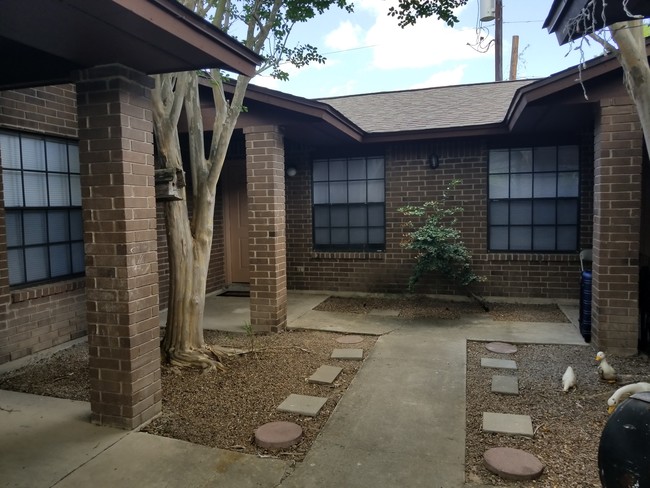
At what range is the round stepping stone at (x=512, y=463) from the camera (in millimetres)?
2842

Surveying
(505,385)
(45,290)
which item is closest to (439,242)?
(505,385)

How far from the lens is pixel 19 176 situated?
529cm

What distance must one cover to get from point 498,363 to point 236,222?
606cm

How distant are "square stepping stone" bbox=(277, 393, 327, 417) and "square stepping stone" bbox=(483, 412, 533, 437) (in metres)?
1.33

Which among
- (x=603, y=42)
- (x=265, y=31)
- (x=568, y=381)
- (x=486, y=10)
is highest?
(x=486, y=10)

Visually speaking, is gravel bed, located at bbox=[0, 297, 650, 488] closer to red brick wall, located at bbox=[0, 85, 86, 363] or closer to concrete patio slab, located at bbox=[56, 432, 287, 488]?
concrete patio slab, located at bbox=[56, 432, 287, 488]

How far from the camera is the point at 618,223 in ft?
16.7

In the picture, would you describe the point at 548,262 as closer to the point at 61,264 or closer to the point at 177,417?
the point at 177,417

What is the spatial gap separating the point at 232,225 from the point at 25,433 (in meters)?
6.35

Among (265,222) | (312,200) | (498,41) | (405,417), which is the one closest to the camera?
(405,417)

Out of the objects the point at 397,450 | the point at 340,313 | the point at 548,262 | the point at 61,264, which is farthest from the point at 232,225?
the point at 397,450

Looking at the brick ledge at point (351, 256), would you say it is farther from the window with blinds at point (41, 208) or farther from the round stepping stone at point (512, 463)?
the round stepping stone at point (512, 463)

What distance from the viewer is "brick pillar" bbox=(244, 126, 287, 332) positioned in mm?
6133

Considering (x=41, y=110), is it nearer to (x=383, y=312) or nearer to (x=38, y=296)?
(x=38, y=296)
